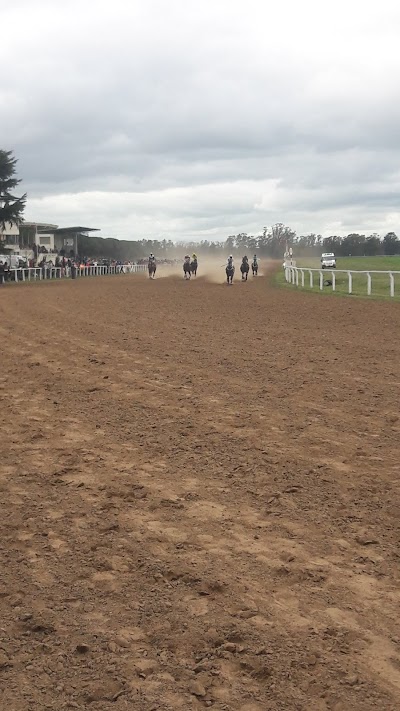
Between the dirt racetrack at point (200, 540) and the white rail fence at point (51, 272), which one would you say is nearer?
the dirt racetrack at point (200, 540)

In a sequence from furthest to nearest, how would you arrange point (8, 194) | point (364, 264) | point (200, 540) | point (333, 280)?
point (364, 264)
point (8, 194)
point (333, 280)
point (200, 540)

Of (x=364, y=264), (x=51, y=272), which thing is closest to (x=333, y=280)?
(x=51, y=272)

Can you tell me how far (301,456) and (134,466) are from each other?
4.80 feet

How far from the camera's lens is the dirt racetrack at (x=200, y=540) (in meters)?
3.34

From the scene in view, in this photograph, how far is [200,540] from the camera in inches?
193

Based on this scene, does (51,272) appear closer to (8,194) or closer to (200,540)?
(8,194)

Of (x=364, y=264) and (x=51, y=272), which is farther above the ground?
(x=364, y=264)

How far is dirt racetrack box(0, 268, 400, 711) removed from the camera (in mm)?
3340

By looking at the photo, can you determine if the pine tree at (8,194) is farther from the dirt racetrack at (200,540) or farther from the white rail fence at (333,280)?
the dirt racetrack at (200,540)

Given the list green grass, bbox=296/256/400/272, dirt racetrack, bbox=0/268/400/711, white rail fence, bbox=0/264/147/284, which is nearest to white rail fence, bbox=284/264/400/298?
dirt racetrack, bbox=0/268/400/711

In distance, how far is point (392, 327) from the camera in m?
17.0

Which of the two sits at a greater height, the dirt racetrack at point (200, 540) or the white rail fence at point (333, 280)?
the white rail fence at point (333, 280)

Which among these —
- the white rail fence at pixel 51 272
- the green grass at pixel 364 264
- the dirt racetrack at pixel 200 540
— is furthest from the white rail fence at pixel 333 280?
the green grass at pixel 364 264

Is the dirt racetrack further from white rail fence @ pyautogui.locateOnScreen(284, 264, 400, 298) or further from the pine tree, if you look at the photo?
the pine tree
